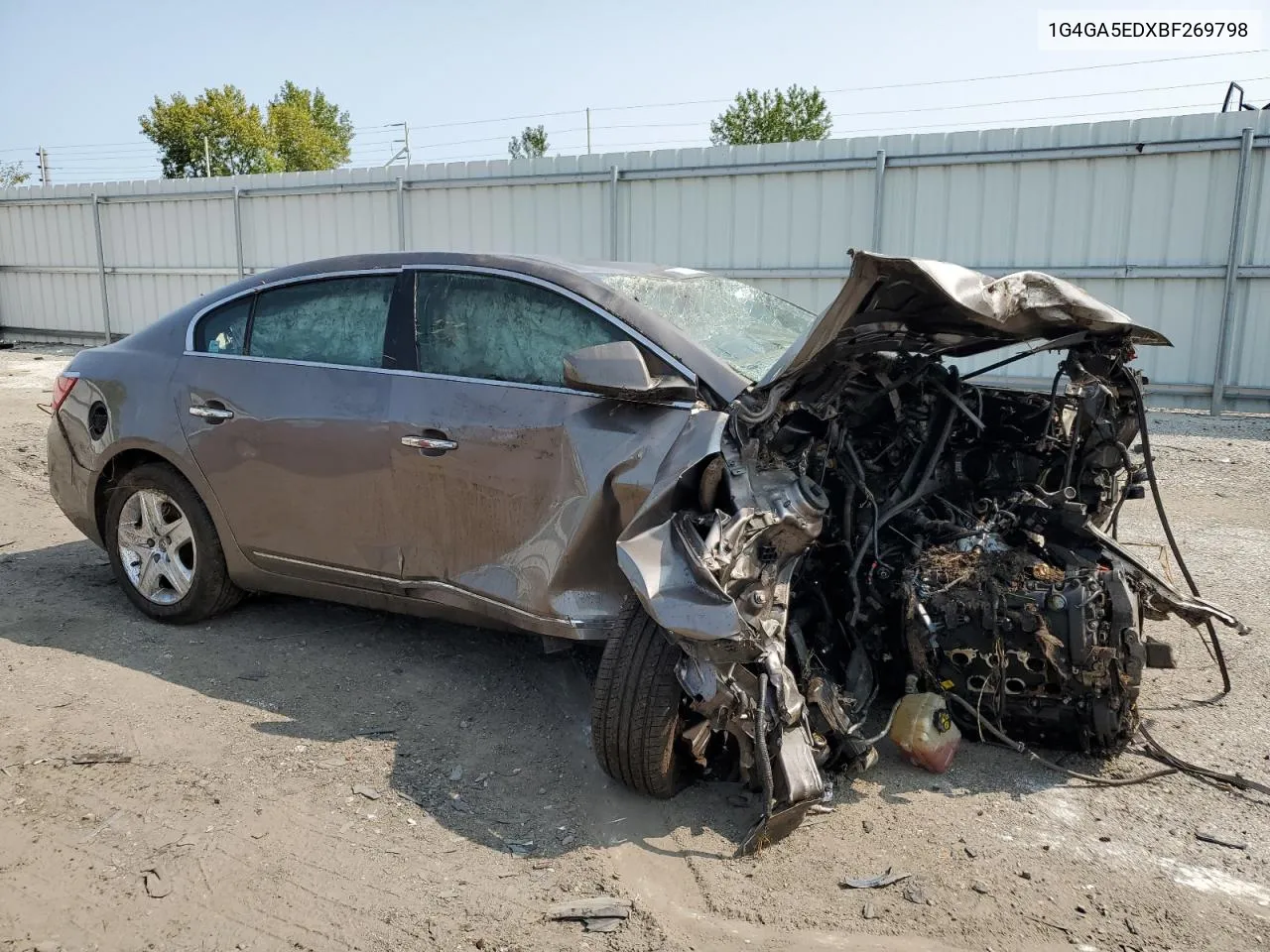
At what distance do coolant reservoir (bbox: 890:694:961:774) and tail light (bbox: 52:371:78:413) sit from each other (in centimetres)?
407

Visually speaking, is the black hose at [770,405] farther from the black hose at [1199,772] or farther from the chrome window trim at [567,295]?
the black hose at [1199,772]

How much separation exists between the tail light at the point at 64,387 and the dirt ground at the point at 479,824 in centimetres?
114

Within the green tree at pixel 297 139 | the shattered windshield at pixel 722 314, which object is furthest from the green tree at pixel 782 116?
the shattered windshield at pixel 722 314

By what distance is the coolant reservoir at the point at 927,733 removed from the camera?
11.3 feet

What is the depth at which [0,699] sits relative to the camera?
13.1 feet

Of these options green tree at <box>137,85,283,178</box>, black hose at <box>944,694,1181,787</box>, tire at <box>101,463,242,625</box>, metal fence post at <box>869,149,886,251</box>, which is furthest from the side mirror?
green tree at <box>137,85,283,178</box>

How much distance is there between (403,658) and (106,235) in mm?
18078

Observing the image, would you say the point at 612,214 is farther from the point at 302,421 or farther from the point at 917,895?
the point at 917,895

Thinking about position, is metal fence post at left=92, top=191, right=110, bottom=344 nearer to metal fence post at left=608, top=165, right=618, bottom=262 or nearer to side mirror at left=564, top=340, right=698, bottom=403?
metal fence post at left=608, top=165, right=618, bottom=262

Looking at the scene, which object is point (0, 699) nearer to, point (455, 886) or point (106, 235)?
point (455, 886)

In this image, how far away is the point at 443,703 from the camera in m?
4.00

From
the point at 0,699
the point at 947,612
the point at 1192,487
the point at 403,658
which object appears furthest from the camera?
the point at 1192,487

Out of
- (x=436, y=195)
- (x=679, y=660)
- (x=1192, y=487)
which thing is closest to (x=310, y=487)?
(x=679, y=660)

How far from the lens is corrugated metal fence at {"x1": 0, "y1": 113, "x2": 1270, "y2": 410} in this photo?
10656 mm
